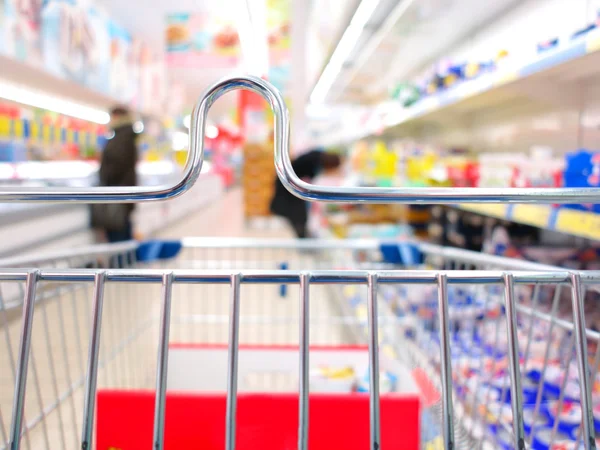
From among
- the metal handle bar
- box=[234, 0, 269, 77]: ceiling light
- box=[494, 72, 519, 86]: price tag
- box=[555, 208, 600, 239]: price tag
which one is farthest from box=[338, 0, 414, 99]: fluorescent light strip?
the metal handle bar

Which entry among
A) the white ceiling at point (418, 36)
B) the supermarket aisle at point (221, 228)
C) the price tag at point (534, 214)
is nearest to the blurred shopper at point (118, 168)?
the white ceiling at point (418, 36)

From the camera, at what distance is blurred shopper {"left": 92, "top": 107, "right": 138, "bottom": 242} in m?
4.48

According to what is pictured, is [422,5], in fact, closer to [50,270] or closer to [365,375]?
[365,375]

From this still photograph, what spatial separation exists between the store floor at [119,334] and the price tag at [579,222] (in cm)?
91

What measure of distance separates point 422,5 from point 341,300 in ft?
6.49

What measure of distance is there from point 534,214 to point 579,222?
0.27 m

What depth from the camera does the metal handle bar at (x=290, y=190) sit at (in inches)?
31.5

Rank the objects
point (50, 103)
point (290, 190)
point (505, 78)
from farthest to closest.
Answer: point (50, 103), point (505, 78), point (290, 190)

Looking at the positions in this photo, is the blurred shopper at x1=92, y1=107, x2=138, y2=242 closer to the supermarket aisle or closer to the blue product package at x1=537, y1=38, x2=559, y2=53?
the supermarket aisle

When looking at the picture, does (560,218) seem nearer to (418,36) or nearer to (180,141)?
(418,36)

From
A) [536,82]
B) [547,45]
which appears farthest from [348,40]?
[547,45]

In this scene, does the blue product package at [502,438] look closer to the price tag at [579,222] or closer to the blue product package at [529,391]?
the blue product package at [529,391]

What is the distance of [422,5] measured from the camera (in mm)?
3203

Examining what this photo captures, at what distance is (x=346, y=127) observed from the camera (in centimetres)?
682
